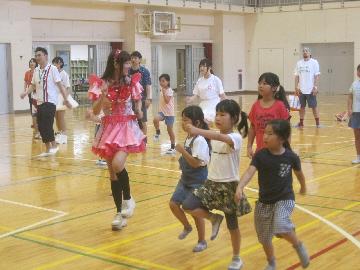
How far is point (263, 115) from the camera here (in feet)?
18.9

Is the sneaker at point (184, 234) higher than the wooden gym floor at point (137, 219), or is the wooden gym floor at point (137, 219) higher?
the sneaker at point (184, 234)

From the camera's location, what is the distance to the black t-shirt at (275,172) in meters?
4.20

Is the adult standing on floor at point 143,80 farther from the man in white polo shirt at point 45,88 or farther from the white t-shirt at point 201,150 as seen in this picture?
the white t-shirt at point 201,150

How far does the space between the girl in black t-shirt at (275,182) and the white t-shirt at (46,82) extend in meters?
6.46

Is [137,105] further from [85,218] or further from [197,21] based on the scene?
[197,21]

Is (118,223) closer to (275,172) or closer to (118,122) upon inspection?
(118,122)

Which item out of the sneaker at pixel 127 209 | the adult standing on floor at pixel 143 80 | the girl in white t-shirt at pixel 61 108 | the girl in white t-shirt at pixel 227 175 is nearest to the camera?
the girl in white t-shirt at pixel 227 175

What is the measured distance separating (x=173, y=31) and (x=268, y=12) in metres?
5.84

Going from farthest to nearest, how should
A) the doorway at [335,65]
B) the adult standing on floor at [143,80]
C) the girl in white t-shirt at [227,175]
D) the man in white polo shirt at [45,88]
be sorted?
the doorway at [335,65] < the man in white polo shirt at [45,88] < the adult standing on floor at [143,80] < the girl in white t-shirt at [227,175]

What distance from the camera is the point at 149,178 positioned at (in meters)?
8.52

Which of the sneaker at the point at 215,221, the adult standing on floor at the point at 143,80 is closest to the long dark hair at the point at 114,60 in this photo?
the sneaker at the point at 215,221

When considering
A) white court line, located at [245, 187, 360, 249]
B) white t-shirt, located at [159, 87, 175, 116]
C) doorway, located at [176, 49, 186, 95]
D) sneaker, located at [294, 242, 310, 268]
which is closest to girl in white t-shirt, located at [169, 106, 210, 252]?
sneaker, located at [294, 242, 310, 268]

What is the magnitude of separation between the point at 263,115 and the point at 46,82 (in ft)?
17.3

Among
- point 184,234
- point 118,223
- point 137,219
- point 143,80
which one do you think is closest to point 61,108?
point 143,80
